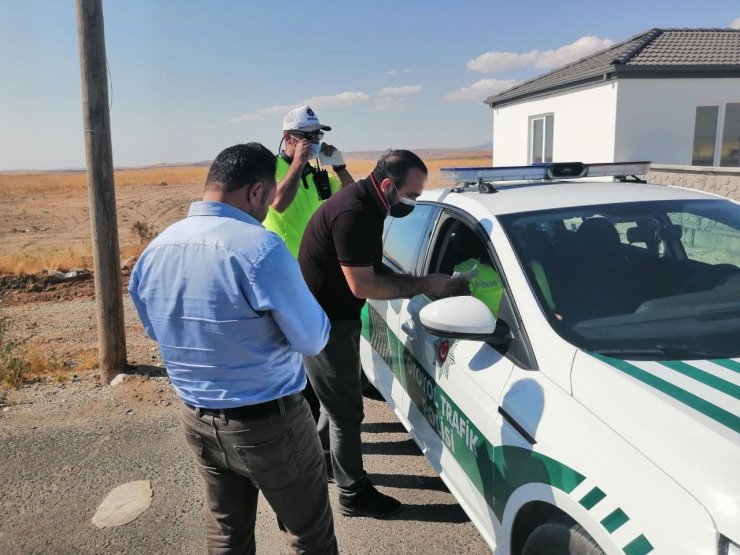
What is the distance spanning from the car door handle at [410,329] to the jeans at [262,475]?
1.00 metres

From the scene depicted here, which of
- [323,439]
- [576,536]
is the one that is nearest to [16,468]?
[323,439]

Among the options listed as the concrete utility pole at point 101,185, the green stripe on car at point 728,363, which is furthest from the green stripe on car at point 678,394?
the concrete utility pole at point 101,185

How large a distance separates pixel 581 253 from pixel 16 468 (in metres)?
3.49

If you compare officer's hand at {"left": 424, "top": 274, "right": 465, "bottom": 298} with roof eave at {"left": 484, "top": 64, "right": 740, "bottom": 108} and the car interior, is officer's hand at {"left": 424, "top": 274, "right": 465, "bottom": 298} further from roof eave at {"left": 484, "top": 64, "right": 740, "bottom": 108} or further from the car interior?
roof eave at {"left": 484, "top": 64, "right": 740, "bottom": 108}

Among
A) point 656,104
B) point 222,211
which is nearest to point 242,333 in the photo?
point 222,211

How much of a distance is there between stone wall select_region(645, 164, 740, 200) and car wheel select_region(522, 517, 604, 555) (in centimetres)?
704

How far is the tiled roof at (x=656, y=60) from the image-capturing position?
11.9 meters

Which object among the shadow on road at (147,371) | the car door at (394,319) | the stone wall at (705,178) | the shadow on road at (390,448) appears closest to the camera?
the car door at (394,319)

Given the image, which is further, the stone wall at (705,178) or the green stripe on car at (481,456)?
the stone wall at (705,178)

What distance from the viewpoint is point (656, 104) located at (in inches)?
477

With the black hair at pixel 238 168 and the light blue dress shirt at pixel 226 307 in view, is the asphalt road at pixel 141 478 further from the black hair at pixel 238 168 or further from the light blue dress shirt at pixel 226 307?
the black hair at pixel 238 168

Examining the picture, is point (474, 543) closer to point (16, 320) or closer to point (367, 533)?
point (367, 533)

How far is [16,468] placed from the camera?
11.8 ft

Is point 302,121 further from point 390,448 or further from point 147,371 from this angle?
point 147,371
